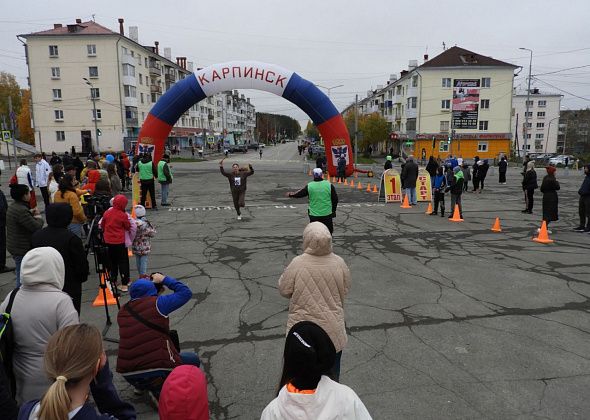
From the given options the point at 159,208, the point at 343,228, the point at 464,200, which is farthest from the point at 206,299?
the point at 464,200

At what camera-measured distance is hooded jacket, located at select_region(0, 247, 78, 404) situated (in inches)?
106

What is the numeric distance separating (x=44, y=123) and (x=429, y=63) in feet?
160

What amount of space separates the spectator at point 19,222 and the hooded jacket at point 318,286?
4571 mm

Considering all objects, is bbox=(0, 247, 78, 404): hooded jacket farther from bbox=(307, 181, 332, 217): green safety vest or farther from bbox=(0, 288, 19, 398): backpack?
bbox=(307, 181, 332, 217): green safety vest

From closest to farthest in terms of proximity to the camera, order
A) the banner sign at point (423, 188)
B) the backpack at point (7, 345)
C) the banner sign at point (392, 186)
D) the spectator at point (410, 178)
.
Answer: the backpack at point (7, 345), the spectator at point (410, 178), the banner sign at point (392, 186), the banner sign at point (423, 188)

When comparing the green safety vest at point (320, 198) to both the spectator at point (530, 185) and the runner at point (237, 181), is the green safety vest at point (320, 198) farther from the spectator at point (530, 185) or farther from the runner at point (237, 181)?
the spectator at point (530, 185)

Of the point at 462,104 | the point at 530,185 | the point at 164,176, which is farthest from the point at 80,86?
the point at 530,185

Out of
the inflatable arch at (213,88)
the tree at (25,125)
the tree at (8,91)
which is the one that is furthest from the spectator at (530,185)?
the tree at (8,91)

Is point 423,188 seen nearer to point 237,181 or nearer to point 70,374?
point 237,181

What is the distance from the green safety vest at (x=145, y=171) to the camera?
1363cm

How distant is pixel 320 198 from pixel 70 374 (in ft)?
19.9

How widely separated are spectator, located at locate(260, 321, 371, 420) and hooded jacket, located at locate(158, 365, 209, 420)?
311 millimetres

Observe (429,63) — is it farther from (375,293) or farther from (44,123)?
(375,293)

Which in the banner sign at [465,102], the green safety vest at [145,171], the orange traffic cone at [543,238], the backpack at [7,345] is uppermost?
the banner sign at [465,102]
